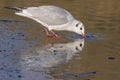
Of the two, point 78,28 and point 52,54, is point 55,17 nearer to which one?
point 78,28

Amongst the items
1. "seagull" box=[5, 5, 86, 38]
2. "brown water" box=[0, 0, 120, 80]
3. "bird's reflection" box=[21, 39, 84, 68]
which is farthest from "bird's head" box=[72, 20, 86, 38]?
"bird's reflection" box=[21, 39, 84, 68]

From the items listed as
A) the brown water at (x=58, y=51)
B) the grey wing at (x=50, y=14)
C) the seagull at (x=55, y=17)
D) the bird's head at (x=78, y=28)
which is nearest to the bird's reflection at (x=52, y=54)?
the brown water at (x=58, y=51)

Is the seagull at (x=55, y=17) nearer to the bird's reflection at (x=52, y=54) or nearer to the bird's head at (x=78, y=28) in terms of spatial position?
the bird's head at (x=78, y=28)

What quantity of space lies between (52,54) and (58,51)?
1.19 ft

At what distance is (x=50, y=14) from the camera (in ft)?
35.1

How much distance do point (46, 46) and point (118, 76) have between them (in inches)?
98.9

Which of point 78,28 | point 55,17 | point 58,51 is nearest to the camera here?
point 58,51

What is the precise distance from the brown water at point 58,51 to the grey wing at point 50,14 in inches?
14.7

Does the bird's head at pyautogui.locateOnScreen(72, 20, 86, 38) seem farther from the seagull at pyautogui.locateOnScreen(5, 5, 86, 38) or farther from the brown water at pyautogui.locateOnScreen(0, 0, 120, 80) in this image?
the brown water at pyautogui.locateOnScreen(0, 0, 120, 80)

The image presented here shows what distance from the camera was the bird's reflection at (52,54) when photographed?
324 inches

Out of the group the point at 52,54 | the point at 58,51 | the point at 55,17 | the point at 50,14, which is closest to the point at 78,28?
the point at 55,17

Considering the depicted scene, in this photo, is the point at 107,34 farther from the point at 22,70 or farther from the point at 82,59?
the point at 22,70

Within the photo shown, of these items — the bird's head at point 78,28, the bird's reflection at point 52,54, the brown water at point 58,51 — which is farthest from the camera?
the bird's head at point 78,28

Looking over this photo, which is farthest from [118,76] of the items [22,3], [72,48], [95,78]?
[22,3]
